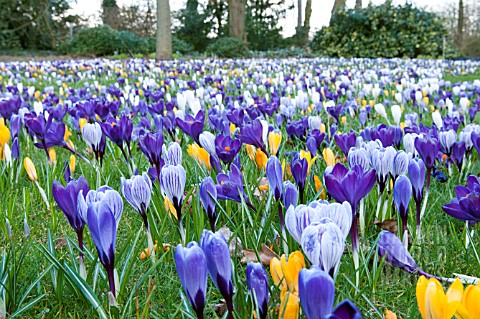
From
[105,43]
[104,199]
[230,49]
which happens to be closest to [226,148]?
[104,199]

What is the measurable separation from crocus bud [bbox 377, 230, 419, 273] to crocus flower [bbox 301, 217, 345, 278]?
1.24 feet

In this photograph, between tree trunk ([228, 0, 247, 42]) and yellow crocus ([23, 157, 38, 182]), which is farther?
tree trunk ([228, 0, 247, 42])

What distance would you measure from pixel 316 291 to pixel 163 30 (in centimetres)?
1562

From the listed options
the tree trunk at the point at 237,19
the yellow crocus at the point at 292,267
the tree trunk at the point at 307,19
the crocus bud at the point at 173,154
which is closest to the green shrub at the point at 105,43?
the tree trunk at the point at 237,19

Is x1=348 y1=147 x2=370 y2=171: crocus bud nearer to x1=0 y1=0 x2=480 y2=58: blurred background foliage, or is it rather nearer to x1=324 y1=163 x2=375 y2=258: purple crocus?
x1=324 y1=163 x2=375 y2=258: purple crocus

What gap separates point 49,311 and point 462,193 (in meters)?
1.14

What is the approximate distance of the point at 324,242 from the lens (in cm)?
86

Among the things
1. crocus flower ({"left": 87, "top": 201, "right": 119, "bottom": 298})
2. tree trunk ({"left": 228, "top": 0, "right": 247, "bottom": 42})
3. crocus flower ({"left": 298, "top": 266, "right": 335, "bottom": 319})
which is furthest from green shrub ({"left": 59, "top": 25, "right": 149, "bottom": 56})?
crocus flower ({"left": 298, "top": 266, "right": 335, "bottom": 319})

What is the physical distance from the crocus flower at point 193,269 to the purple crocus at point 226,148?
1.02 metres

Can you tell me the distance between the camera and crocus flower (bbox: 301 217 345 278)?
33.8 inches

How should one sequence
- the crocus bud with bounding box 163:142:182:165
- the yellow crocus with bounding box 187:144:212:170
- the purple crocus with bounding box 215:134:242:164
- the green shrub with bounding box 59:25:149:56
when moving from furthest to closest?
the green shrub with bounding box 59:25:149:56 < the yellow crocus with bounding box 187:144:212:170 < the purple crocus with bounding box 215:134:242:164 < the crocus bud with bounding box 163:142:182:165

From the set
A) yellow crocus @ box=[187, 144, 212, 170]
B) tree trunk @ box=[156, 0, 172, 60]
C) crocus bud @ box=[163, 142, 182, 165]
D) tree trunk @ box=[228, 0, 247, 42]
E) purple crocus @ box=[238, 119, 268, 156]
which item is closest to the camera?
crocus bud @ box=[163, 142, 182, 165]

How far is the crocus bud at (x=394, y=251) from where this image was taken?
48.3 inches

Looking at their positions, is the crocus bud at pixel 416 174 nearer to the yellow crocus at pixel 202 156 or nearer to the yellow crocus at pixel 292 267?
the yellow crocus at pixel 292 267
